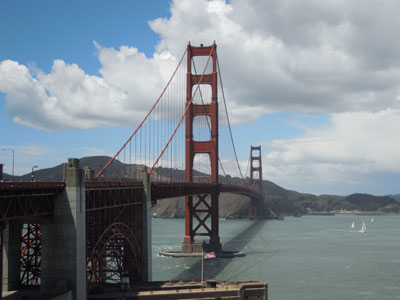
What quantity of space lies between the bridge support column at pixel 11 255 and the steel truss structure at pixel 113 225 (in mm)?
3924

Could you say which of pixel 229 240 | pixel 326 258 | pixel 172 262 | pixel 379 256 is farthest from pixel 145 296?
pixel 229 240

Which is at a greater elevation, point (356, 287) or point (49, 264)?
point (49, 264)

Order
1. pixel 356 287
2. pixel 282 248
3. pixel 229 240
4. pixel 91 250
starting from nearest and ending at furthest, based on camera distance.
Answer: pixel 91 250
pixel 356 287
pixel 282 248
pixel 229 240

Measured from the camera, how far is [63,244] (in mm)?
24578

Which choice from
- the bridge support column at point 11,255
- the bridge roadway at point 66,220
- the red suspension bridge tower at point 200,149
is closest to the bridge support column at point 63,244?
the bridge roadway at point 66,220

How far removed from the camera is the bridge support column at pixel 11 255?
26.9 meters

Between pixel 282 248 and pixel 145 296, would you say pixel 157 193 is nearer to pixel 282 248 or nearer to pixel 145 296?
pixel 145 296

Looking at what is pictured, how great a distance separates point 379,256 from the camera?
66.3m

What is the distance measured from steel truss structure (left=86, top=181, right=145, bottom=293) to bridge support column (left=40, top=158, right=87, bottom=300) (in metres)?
2.84

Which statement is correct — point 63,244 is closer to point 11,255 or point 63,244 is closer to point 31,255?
point 11,255

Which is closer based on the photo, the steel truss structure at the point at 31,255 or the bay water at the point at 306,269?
the steel truss structure at the point at 31,255

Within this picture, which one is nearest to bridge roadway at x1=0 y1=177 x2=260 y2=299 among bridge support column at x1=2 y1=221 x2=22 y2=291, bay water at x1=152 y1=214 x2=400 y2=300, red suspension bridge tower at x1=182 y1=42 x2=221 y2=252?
bridge support column at x1=2 y1=221 x2=22 y2=291

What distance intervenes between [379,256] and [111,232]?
45435 millimetres

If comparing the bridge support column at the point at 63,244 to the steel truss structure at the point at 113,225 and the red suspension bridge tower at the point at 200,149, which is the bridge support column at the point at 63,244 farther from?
the red suspension bridge tower at the point at 200,149
